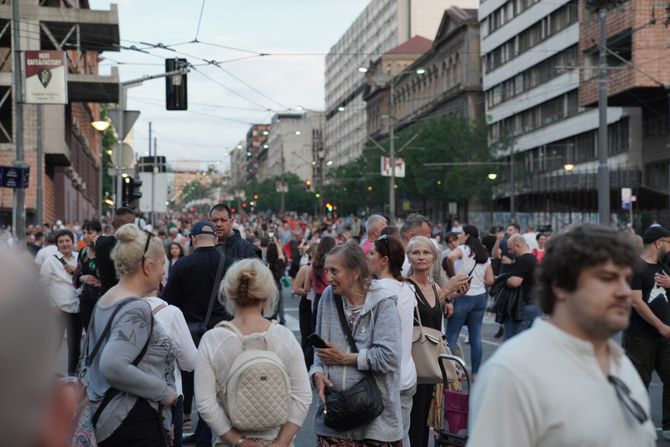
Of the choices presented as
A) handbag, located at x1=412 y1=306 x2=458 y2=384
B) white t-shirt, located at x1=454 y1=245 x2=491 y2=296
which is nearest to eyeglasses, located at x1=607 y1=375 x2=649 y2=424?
handbag, located at x1=412 y1=306 x2=458 y2=384

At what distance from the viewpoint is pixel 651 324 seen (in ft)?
30.3

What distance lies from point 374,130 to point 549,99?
6077 centimetres

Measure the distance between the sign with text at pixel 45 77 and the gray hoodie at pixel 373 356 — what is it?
66.1 ft

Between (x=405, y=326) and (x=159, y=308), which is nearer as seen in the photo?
(x=159, y=308)

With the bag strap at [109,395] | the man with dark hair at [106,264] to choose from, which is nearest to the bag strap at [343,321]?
the bag strap at [109,395]

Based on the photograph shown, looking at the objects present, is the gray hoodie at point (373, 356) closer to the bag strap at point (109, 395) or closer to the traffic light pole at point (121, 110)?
the bag strap at point (109, 395)

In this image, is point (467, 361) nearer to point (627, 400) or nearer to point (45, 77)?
point (627, 400)

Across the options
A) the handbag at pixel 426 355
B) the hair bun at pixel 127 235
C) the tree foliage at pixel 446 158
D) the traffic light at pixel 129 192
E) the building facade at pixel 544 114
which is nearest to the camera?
the hair bun at pixel 127 235

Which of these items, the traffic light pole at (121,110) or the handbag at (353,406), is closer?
the handbag at (353,406)

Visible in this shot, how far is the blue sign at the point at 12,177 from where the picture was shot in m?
23.9

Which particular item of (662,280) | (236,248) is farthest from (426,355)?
(662,280)

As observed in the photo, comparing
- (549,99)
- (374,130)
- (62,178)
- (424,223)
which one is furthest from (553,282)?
(374,130)

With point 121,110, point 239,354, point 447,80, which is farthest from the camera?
point 447,80

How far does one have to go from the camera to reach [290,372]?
5285mm
